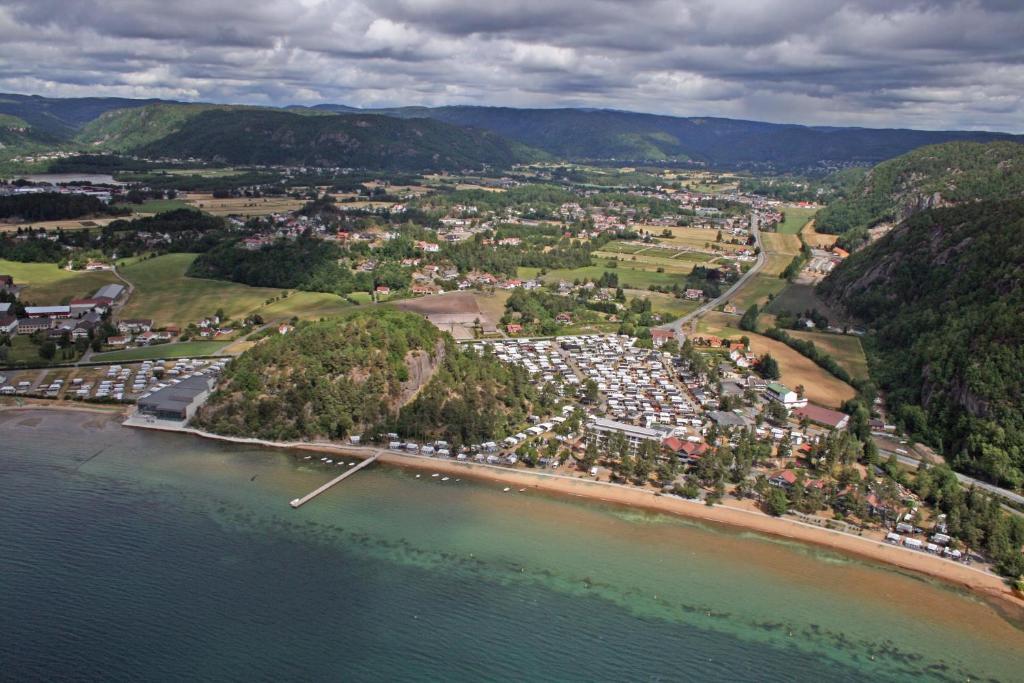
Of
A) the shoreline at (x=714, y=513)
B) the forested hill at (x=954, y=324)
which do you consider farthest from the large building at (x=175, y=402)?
the forested hill at (x=954, y=324)

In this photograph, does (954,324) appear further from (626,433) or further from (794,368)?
(626,433)

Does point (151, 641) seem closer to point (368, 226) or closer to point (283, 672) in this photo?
point (283, 672)

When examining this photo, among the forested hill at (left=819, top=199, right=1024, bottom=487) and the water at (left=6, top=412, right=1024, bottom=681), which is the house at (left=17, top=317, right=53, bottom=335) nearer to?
the water at (left=6, top=412, right=1024, bottom=681)

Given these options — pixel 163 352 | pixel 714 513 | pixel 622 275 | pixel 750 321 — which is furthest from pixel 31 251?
pixel 714 513

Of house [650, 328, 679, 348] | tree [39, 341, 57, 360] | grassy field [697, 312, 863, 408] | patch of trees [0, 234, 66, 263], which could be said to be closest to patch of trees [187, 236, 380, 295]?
patch of trees [0, 234, 66, 263]

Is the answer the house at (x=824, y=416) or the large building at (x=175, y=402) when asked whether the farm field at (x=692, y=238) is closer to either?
the house at (x=824, y=416)

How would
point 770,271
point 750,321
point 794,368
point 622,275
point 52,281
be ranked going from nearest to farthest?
point 794,368 < point 750,321 < point 52,281 < point 622,275 < point 770,271

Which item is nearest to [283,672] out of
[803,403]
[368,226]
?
[803,403]
